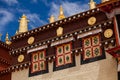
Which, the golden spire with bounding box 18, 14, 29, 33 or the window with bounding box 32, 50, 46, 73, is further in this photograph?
the golden spire with bounding box 18, 14, 29, 33

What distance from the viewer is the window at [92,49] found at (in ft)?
58.9

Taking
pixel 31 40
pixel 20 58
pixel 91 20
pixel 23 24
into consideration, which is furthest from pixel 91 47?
pixel 23 24

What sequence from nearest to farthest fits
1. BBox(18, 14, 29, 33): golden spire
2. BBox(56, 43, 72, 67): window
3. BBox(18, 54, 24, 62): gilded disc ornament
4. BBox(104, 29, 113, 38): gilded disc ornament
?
BBox(104, 29, 113, 38): gilded disc ornament
BBox(56, 43, 72, 67): window
BBox(18, 54, 24, 62): gilded disc ornament
BBox(18, 14, 29, 33): golden spire

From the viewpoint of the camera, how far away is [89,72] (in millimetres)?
17812

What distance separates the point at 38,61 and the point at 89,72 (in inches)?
166

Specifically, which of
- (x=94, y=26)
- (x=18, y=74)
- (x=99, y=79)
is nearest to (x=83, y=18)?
(x=94, y=26)

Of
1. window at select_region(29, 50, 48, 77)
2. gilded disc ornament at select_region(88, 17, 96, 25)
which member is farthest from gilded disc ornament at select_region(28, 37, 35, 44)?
gilded disc ornament at select_region(88, 17, 96, 25)

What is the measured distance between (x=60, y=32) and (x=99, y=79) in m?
4.64

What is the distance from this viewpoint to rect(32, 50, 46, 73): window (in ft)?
66.2

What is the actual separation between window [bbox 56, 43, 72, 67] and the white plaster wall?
0.54 metres

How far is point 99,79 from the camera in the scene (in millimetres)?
17219

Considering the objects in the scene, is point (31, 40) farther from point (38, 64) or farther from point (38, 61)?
point (38, 64)

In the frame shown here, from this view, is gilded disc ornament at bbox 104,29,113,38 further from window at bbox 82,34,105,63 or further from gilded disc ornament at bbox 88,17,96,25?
gilded disc ornament at bbox 88,17,96,25

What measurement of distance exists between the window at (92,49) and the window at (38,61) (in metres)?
3.17
